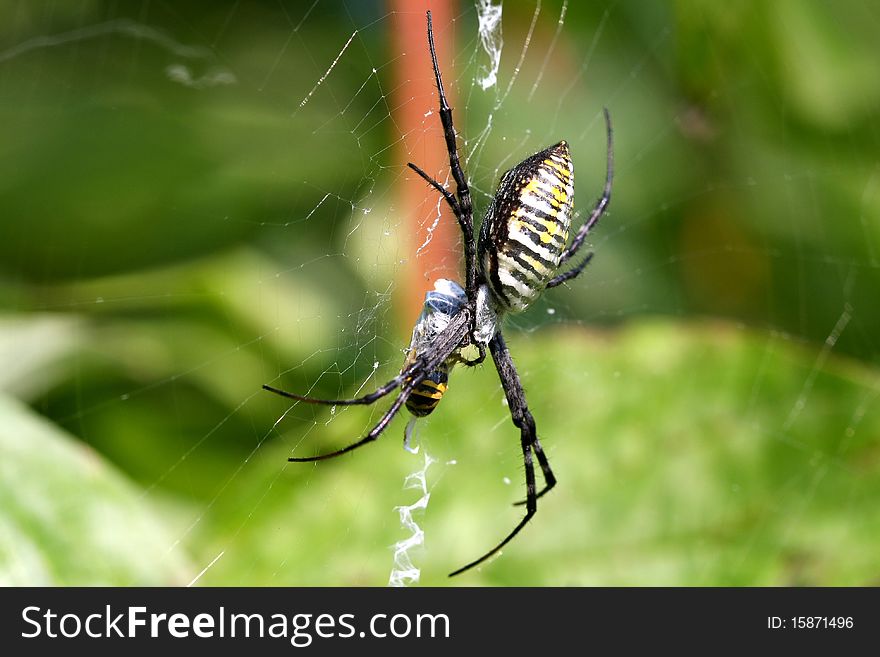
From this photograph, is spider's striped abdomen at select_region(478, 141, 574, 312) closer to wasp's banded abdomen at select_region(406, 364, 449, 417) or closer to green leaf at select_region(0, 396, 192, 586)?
wasp's banded abdomen at select_region(406, 364, 449, 417)

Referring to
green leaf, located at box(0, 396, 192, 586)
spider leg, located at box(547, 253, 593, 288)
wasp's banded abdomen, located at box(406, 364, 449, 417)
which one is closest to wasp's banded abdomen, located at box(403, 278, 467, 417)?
wasp's banded abdomen, located at box(406, 364, 449, 417)

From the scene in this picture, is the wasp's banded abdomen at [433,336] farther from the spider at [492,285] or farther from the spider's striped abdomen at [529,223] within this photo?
the spider's striped abdomen at [529,223]

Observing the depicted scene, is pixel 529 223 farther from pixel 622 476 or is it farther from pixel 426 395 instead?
pixel 622 476

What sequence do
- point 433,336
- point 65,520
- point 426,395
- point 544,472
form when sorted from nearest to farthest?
1. point 65,520
2. point 426,395
3. point 433,336
4. point 544,472

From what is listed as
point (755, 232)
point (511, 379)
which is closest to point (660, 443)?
point (511, 379)

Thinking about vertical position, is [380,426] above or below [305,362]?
below

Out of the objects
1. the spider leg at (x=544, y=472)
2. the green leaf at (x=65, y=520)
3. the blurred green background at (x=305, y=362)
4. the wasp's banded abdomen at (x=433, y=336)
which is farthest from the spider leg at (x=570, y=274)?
the green leaf at (x=65, y=520)

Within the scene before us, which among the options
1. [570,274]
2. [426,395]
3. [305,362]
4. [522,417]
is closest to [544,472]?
[522,417]

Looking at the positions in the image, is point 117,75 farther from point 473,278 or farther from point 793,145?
point 793,145
